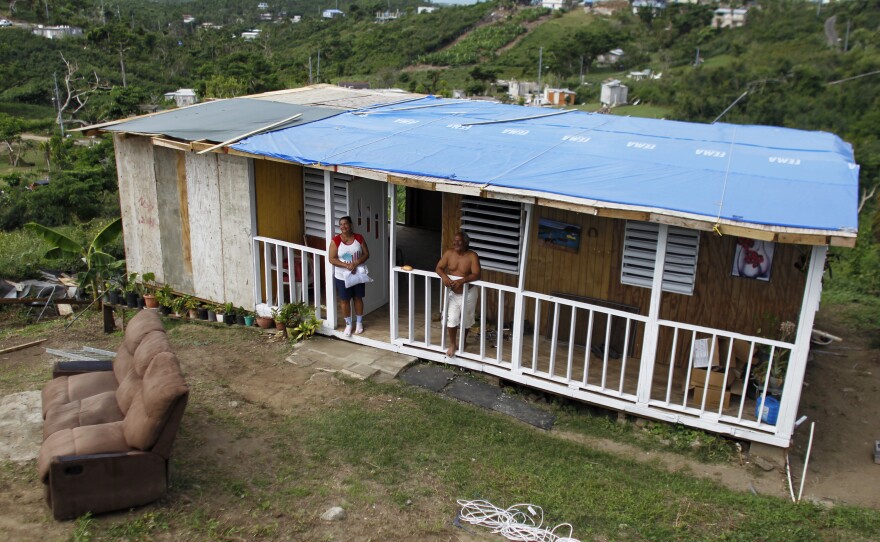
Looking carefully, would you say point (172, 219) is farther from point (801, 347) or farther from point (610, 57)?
point (610, 57)

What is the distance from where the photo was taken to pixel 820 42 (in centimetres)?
5431

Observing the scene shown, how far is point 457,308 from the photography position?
8102mm

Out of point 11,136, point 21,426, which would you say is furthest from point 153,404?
point 11,136

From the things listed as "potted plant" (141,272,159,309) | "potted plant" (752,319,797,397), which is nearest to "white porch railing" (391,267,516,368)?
"potted plant" (752,319,797,397)

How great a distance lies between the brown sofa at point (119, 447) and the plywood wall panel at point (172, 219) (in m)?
4.65

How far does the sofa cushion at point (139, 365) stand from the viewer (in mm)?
5676

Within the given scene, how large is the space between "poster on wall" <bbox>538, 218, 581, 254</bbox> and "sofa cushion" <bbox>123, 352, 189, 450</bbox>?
189 inches

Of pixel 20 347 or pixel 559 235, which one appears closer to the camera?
pixel 559 235

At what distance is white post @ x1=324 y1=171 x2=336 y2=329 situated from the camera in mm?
8672

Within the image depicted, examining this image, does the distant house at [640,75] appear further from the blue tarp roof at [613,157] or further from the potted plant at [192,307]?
the potted plant at [192,307]

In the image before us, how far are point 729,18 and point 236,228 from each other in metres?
78.2

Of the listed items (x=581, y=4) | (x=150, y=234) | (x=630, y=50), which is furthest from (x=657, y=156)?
(x=581, y=4)

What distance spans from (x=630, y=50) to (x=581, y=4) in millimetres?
25560

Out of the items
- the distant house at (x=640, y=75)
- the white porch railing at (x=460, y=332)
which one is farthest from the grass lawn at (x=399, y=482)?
the distant house at (x=640, y=75)
